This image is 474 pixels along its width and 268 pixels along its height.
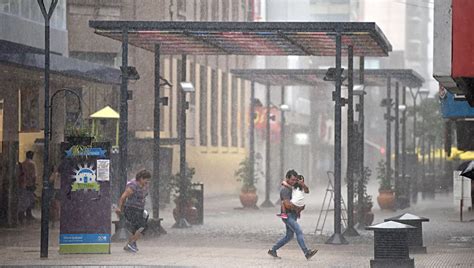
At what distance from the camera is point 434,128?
109 m

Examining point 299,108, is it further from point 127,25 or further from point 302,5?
point 127,25

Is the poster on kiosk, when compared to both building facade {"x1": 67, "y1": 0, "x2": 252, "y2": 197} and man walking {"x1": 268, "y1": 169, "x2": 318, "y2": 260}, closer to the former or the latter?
man walking {"x1": 268, "y1": 169, "x2": 318, "y2": 260}

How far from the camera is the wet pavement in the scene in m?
27.2

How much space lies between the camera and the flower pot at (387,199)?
173 ft

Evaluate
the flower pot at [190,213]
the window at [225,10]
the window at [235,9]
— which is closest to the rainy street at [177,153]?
the flower pot at [190,213]

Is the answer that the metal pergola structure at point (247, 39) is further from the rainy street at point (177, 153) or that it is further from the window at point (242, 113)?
the window at point (242, 113)

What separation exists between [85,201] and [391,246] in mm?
6758

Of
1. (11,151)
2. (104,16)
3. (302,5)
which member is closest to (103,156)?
(11,151)

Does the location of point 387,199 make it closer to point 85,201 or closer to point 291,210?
point 291,210

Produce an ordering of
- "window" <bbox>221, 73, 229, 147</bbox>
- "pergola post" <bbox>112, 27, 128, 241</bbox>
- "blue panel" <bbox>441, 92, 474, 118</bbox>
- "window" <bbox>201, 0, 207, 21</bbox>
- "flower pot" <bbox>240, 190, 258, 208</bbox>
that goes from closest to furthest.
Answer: "pergola post" <bbox>112, 27, 128, 241</bbox> < "blue panel" <bbox>441, 92, 474, 118</bbox> < "flower pot" <bbox>240, 190, 258, 208</bbox> < "window" <bbox>201, 0, 207, 21</bbox> < "window" <bbox>221, 73, 229, 147</bbox>

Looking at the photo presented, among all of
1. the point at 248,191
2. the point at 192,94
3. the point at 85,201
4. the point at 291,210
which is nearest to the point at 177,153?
the point at 192,94

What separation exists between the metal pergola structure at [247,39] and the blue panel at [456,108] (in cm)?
216

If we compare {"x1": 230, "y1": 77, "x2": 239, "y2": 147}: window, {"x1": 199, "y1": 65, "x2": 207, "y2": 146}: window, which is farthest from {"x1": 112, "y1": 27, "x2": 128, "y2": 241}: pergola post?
{"x1": 230, "y1": 77, "x2": 239, "y2": 147}: window

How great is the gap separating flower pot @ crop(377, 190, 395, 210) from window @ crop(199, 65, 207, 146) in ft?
71.6
